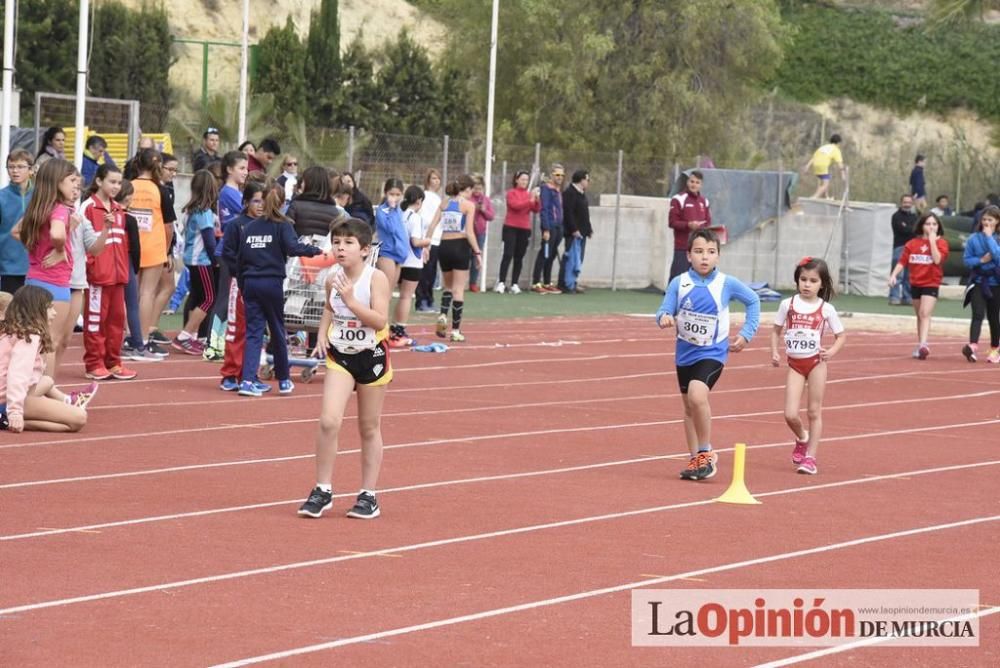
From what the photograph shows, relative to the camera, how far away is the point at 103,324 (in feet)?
52.5

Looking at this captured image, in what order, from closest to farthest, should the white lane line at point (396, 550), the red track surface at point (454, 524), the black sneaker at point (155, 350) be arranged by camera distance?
the red track surface at point (454, 524) → the white lane line at point (396, 550) → the black sneaker at point (155, 350)

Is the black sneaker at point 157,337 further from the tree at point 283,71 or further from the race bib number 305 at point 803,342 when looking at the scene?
the tree at point 283,71

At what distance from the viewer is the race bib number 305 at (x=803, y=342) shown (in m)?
13.0

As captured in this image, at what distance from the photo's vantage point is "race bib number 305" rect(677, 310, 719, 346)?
1230 centimetres

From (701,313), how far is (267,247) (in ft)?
15.0

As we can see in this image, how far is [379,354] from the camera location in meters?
10.1

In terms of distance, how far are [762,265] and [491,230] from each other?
6197mm

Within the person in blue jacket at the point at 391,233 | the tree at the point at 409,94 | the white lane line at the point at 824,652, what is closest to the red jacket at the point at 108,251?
the person in blue jacket at the point at 391,233

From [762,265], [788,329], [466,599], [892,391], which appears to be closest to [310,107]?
[762,265]

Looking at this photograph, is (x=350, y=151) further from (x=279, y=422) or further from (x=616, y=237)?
(x=279, y=422)

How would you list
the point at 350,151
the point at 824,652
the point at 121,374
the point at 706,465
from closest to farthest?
the point at 824,652
the point at 706,465
the point at 121,374
the point at 350,151

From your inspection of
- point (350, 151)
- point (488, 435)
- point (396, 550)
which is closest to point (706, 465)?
point (488, 435)

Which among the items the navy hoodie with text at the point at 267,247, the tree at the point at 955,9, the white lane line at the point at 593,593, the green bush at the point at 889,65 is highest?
the green bush at the point at 889,65

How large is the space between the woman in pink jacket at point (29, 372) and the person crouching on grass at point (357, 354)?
3425 mm
